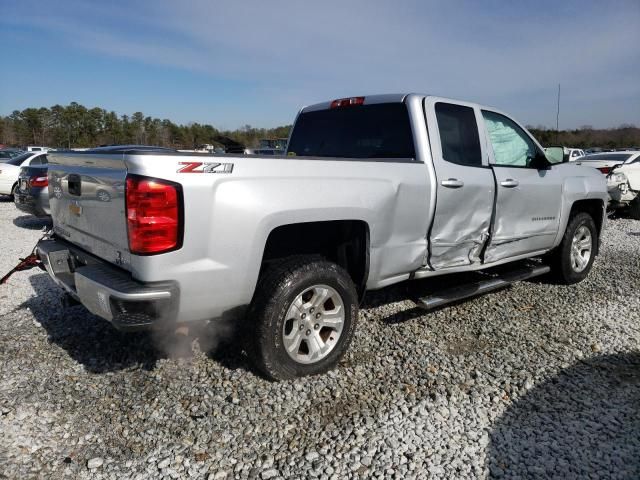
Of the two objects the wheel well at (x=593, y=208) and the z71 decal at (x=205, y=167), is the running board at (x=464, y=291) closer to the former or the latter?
the wheel well at (x=593, y=208)

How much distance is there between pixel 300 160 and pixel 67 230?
6.01ft

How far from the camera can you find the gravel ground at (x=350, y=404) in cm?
246

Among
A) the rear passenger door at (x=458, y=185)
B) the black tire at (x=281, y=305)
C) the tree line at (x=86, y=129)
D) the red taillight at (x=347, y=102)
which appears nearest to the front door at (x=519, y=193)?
the rear passenger door at (x=458, y=185)

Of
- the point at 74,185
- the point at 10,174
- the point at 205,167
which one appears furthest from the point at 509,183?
the point at 10,174

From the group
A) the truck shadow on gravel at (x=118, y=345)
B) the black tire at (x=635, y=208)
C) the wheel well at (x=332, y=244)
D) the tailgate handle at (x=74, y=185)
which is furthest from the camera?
the black tire at (x=635, y=208)

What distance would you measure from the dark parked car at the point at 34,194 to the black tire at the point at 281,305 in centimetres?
721

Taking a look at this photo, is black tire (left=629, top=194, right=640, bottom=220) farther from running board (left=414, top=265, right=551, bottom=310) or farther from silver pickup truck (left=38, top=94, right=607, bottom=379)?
running board (left=414, top=265, right=551, bottom=310)

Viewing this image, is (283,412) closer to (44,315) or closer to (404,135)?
(404,135)

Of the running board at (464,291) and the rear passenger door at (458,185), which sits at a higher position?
the rear passenger door at (458,185)

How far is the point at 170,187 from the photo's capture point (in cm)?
249

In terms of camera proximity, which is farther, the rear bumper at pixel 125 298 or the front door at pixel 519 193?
the front door at pixel 519 193

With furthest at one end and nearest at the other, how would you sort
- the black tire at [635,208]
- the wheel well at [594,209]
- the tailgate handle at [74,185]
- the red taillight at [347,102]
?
the black tire at [635,208], the wheel well at [594,209], the red taillight at [347,102], the tailgate handle at [74,185]

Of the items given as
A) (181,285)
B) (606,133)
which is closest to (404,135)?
(181,285)

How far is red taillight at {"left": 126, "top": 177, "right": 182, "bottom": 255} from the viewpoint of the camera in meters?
2.48
